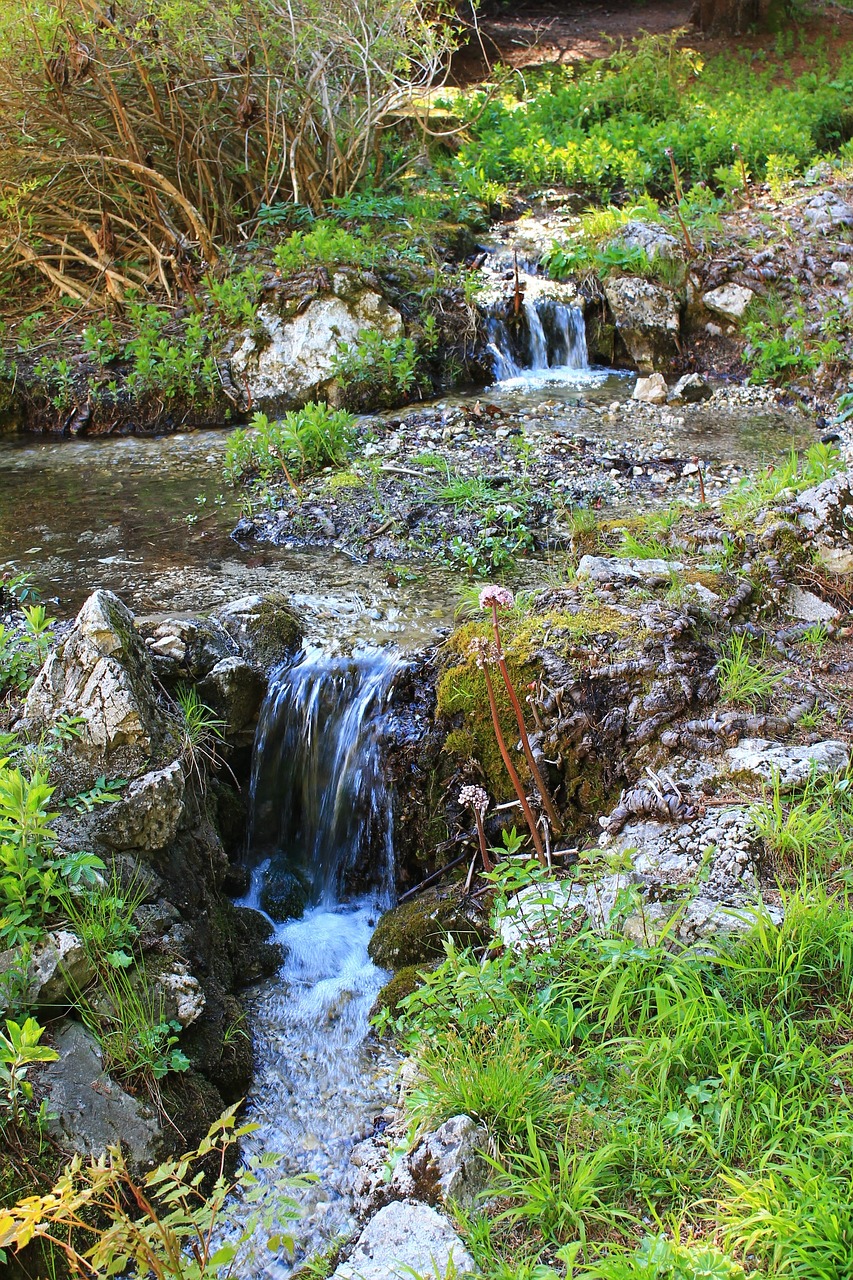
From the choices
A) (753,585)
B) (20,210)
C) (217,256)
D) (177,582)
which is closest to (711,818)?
(753,585)

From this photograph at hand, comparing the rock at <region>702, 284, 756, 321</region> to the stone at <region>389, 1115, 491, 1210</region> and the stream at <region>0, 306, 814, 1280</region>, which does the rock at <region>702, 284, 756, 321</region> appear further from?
the stone at <region>389, 1115, 491, 1210</region>

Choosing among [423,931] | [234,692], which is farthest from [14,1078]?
[234,692]

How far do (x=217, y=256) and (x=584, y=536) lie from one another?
240 inches

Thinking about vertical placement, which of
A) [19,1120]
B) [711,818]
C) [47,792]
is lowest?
[19,1120]

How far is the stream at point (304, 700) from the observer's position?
3369 mm

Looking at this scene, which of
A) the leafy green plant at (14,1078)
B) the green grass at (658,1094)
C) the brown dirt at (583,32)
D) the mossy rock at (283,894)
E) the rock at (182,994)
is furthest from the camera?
the brown dirt at (583,32)

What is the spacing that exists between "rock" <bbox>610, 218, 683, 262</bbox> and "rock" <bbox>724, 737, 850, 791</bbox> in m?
7.46

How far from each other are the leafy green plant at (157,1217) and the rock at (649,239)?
9.06m

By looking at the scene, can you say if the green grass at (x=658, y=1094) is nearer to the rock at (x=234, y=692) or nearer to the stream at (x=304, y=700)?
the stream at (x=304, y=700)

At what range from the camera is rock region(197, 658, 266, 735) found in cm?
450

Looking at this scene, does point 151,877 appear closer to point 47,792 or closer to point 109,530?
point 47,792

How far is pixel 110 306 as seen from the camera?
9570 millimetres

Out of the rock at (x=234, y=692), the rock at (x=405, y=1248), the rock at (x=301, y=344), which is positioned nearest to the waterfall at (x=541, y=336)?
the rock at (x=301, y=344)

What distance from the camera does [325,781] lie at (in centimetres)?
449
